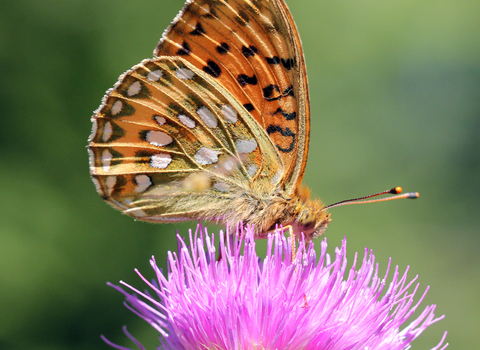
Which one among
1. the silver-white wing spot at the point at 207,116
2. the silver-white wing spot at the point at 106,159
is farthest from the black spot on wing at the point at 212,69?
the silver-white wing spot at the point at 106,159

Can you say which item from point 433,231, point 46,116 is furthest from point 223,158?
point 433,231

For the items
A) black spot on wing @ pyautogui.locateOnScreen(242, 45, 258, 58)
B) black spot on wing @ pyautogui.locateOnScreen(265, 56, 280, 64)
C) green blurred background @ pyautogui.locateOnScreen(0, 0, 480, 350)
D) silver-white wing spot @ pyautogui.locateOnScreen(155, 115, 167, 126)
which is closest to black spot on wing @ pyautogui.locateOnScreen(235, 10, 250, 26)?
black spot on wing @ pyautogui.locateOnScreen(242, 45, 258, 58)

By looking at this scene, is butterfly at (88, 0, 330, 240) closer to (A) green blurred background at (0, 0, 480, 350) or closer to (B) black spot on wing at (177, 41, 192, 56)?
(B) black spot on wing at (177, 41, 192, 56)

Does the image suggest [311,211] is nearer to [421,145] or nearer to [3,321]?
[3,321]

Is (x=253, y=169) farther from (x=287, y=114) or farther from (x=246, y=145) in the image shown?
(x=287, y=114)

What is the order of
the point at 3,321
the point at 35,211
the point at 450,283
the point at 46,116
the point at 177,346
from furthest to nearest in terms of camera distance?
the point at 450,283
the point at 46,116
the point at 35,211
the point at 3,321
the point at 177,346

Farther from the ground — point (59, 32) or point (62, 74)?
point (59, 32)

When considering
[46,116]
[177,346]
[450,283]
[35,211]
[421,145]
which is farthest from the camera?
→ [421,145]

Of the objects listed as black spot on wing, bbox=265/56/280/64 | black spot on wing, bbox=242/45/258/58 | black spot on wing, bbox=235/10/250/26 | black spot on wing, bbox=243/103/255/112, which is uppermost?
black spot on wing, bbox=235/10/250/26
